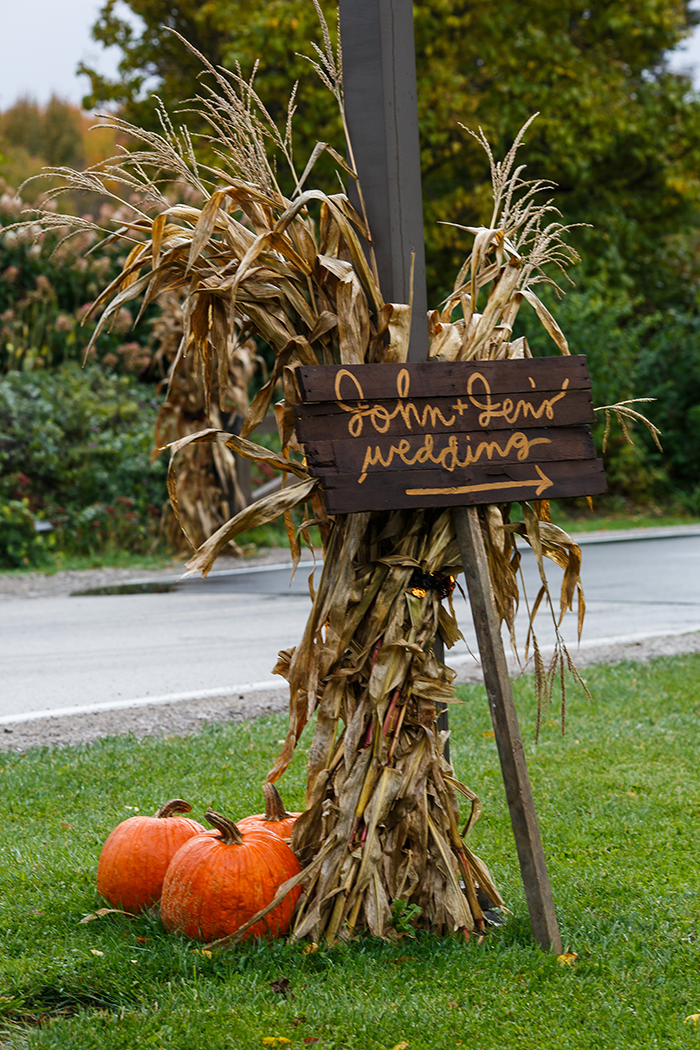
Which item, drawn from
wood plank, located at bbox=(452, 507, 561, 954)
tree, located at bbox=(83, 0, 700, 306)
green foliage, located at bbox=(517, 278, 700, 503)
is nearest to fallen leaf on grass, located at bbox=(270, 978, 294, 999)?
wood plank, located at bbox=(452, 507, 561, 954)

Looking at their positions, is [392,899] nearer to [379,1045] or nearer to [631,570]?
[379,1045]

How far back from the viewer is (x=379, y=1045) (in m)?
2.36

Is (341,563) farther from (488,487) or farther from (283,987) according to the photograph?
(283,987)

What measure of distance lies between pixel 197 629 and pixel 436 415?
5587mm

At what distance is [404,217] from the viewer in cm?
298

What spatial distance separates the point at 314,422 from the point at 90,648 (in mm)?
5087

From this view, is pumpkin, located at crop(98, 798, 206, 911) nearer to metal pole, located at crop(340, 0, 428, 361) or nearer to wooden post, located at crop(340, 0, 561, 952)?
wooden post, located at crop(340, 0, 561, 952)

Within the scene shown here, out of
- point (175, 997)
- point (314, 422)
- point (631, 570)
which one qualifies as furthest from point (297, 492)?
point (631, 570)

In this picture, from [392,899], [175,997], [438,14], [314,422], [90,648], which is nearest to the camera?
[175,997]

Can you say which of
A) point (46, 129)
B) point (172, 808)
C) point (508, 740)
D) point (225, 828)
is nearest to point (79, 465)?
point (172, 808)

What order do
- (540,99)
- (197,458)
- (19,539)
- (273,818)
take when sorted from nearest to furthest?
1. (273,818)
2. (19,539)
3. (197,458)
4. (540,99)

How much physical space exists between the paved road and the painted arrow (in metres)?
3.30

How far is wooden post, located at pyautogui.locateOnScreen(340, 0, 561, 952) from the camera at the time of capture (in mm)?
2826

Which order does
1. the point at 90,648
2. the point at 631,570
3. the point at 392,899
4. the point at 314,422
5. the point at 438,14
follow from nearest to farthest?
1. the point at 314,422
2. the point at 392,899
3. the point at 90,648
4. the point at 631,570
5. the point at 438,14
